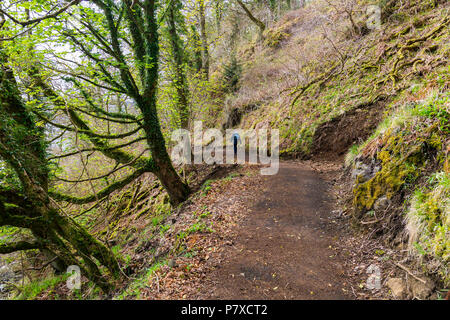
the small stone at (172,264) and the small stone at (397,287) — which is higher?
the small stone at (397,287)

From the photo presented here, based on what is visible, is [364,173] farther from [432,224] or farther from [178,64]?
[178,64]

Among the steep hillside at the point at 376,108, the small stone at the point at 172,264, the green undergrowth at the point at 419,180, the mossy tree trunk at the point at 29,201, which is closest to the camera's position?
the green undergrowth at the point at 419,180

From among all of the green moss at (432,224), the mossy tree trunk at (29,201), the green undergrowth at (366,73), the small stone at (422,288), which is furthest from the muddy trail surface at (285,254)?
the green undergrowth at (366,73)

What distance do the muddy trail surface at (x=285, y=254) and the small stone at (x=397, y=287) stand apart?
0.55 meters

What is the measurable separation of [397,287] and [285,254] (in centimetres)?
166

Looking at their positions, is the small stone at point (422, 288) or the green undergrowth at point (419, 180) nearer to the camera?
the small stone at point (422, 288)

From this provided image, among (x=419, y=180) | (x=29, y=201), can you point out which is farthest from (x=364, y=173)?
(x=29, y=201)

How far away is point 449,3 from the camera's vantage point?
754 centimetres

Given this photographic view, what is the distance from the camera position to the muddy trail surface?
3.12 m

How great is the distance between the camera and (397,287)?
2668 mm

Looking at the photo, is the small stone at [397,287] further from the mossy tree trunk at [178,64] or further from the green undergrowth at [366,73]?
the mossy tree trunk at [178,64]

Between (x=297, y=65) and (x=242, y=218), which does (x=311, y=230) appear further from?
(x=297, y=65)

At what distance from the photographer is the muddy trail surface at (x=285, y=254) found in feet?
10.2

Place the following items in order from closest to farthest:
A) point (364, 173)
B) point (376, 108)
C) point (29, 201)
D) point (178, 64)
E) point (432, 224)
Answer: point (432, 224) → point (29, 201) → point (364, 173) → point (376, 108) → point (178, 64)
